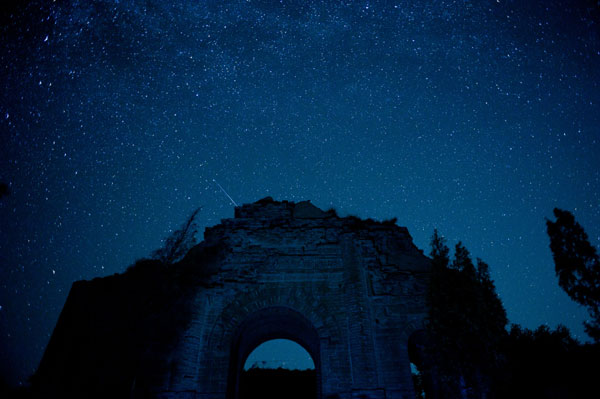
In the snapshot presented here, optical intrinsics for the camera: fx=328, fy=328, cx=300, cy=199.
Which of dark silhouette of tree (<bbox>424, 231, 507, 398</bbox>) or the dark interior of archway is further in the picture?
the dark interior of archway

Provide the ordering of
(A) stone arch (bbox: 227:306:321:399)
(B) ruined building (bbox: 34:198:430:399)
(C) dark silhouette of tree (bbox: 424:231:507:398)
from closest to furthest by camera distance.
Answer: (C) dark silhouette of tree (bbox: 424:231:507:398), (B) ruined building (bbox: 34:198:430:399), (A) stone arch (bbox: 227:306:321:399)

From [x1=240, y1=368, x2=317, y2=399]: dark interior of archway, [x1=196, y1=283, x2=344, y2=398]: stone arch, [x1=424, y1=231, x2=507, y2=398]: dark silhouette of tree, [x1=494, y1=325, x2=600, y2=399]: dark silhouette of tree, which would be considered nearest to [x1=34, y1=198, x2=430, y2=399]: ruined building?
[x1=196, y1=283, x2=344, y2=398]: stone arch

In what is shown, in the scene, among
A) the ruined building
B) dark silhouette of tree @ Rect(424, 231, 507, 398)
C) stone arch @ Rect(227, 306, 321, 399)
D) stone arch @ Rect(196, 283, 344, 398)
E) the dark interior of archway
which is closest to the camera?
dark silhouette of tree @ Rect(424, 231, 507, 398)

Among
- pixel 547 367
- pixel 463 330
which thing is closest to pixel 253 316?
pixel 463 330

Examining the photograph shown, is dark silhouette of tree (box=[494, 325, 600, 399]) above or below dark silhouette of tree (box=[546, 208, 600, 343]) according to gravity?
below

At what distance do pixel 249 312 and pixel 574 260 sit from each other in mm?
13029

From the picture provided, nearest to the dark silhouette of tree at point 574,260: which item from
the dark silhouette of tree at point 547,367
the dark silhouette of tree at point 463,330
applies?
the dark silhouette of tree at point 547,367

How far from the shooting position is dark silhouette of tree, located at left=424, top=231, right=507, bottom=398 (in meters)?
8.28

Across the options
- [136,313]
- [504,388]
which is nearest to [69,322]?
[136,313]

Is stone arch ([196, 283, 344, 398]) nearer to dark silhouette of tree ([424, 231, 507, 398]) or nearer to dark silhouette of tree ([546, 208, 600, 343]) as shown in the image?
dark silhouette of tree ([424, 231, 507, 398])

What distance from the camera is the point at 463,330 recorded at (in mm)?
8680

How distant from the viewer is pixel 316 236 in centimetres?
1180

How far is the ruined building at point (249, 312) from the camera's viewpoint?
8.80 metres

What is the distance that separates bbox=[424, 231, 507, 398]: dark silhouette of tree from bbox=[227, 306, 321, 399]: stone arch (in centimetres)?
333
